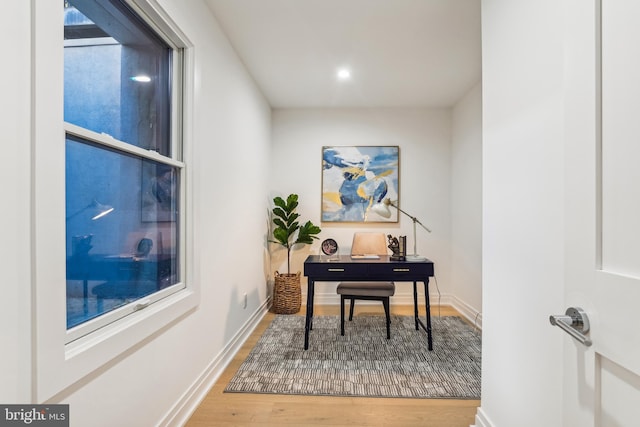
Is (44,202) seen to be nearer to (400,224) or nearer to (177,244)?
(177,244)

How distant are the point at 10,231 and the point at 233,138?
1.88 m

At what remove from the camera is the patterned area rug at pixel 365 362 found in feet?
6.52

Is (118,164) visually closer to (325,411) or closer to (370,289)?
(325,411)

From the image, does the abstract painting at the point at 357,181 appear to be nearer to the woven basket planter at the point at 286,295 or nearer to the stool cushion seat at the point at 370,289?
the woven basket planter at the point at 286,295

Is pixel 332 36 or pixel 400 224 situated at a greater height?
pixel 332 36

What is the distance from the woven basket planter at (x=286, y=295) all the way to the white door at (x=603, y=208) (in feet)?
9.64

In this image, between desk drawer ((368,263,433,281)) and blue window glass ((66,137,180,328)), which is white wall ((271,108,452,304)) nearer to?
desk drawer ((368,263,433,281))

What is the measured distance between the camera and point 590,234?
0.68 m

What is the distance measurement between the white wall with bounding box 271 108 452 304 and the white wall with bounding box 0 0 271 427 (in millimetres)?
490

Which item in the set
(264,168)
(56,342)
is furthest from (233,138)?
(56,342)

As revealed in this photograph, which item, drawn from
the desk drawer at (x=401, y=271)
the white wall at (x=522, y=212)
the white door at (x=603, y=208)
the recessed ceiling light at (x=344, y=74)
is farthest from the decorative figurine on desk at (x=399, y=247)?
the white door at (x=603, y=208)

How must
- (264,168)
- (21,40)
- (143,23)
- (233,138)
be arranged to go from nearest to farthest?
1. (21,40)
2. (143,23)
3. (233,138)
4. (264,168)

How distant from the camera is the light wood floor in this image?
66.1 inches

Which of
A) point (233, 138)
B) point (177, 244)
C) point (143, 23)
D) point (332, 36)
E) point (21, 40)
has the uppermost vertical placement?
point (332, 36)
